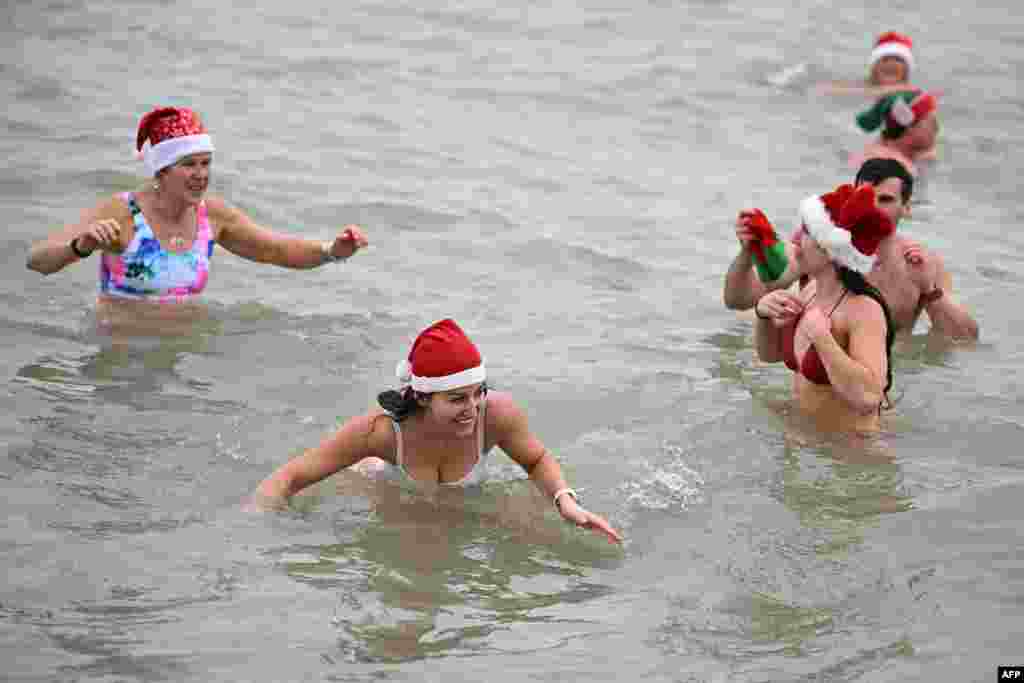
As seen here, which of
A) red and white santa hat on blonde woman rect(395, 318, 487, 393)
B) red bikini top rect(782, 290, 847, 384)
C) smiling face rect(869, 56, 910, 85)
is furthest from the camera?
smiling face rect(869, 56, 910, 85)

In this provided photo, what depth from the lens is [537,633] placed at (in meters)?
6.02

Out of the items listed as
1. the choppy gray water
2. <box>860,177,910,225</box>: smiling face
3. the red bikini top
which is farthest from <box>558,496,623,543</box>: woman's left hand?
<box>860,177,910,225</box>: smiling face

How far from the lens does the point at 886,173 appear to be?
844cm

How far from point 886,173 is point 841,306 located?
142cm

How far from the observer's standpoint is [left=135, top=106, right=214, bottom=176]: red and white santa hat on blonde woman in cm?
838

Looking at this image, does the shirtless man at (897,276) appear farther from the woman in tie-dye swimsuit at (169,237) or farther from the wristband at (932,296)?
the woman in tie-dye swimsuit at (169,237)

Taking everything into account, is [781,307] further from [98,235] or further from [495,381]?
[98,235]

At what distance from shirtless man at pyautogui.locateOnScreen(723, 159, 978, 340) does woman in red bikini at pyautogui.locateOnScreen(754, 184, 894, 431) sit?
81cm

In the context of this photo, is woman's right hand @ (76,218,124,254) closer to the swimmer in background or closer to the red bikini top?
the red bikini top

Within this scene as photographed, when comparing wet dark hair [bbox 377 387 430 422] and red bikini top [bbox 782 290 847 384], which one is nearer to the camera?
wet dark hair [bbox 377 387 430 422]

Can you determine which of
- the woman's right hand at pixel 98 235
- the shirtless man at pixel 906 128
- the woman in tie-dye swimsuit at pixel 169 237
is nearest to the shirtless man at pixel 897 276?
the woman in tie-dye swimsuit at pixel 169 237

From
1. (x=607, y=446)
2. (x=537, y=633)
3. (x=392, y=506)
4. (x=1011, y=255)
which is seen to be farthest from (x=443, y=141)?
(x=537, y=633)

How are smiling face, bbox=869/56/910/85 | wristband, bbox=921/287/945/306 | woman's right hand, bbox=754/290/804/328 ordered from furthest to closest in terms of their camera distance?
1. smiling face, bbox=869/56/910/85
2. wristband, bbox=921/287/945/306
3. woman's right hand, bbox=754/290/804/328

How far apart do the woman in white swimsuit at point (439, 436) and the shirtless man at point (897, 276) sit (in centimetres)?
212
